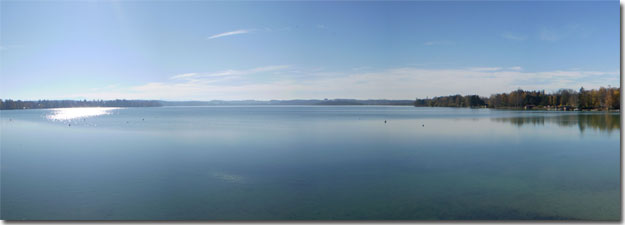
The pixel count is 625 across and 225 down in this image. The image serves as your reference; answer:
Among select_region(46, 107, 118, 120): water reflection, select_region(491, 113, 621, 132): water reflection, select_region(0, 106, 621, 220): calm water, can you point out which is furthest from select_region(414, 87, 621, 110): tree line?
select_region(46, 107, 118, 120): water reflection

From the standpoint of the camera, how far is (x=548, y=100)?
67438 millimetres

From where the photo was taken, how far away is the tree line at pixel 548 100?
45.4m

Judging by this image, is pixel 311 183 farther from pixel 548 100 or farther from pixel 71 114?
pixel 548 100

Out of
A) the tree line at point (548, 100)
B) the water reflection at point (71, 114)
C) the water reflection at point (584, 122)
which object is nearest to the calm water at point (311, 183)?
the water reflection at point (584, 122)

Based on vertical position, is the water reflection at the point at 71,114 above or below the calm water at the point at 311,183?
above

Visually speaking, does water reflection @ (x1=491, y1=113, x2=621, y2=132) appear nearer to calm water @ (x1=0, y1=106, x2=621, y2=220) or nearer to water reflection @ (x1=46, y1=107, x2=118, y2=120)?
calm water @ (x1=0, y1=106, x2=621, y2=220)

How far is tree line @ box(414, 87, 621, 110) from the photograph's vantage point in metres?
45.4

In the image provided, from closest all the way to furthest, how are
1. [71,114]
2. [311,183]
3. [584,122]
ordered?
[311,183] < [584,122] < [71,114]

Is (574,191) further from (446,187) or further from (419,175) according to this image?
(419,175)

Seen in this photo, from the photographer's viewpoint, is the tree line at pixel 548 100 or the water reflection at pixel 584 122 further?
the tree line at pixel 548 100

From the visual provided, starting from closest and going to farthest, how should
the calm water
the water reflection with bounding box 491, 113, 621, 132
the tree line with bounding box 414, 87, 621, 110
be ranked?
the calm water → the water reflection with bounding box 491, 113, 621, 132 → the tree line with bounding box 414, 87, 621, 110

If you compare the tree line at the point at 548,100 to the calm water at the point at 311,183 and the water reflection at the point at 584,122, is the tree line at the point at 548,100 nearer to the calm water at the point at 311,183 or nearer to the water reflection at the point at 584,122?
the water reflection at the point at 584,122

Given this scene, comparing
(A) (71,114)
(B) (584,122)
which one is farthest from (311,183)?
(A) (71,114)

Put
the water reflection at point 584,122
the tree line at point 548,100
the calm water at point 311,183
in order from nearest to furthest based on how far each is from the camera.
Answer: the calm water at point 311,183 < the water reflection at point 584,122 < the tree line at point 548,100
